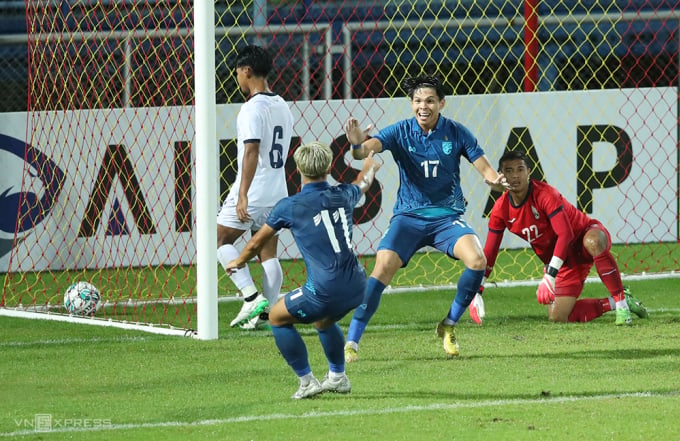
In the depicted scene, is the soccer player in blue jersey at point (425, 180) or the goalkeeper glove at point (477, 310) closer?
the soccer player in blue jersey at point (425, 180)

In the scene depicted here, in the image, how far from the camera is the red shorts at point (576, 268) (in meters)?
8.91

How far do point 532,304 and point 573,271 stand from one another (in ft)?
2.46

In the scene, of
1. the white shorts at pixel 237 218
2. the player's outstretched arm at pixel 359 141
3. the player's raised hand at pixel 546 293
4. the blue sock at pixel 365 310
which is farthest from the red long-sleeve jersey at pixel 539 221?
A: the white shorts at pixel 237 218

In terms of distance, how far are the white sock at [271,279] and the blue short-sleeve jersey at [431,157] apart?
47.9 inches

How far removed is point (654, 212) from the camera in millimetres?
12172

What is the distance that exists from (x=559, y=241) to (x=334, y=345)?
8.76 ft

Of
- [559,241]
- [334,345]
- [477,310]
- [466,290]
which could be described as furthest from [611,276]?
[334,345]

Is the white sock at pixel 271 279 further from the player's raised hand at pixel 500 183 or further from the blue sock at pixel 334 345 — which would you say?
the blue sock at pixel 334 345

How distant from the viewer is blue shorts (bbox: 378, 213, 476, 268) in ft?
25.3

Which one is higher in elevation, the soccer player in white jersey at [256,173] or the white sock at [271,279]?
the soccer player in white jersey at [256,173]

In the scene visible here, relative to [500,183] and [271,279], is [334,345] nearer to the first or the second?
[500,183]

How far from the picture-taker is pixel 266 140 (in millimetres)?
8492

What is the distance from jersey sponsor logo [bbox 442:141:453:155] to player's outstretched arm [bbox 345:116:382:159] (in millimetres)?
399

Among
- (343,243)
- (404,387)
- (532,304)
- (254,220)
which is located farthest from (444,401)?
(532,304)
